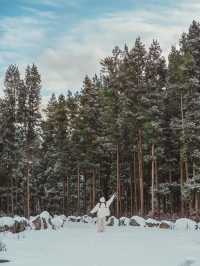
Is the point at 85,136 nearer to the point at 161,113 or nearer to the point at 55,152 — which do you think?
the point at 55,152

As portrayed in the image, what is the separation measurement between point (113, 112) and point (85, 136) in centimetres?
601

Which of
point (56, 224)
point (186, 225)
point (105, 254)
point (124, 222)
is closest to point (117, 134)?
point (124, 222)

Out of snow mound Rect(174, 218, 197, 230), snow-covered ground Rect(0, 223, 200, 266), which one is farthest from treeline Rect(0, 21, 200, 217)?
snow-covered ground Rect(0, 223, 200, 266)

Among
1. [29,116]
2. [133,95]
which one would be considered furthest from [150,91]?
[29,116]

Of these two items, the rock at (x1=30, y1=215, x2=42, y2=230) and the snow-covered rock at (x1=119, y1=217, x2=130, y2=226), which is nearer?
the rock at (x1=30, y1=215, x2=42, y2=230)

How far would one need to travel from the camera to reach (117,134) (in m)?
48.4

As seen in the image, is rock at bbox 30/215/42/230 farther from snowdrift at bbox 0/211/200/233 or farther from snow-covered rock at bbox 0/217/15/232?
snow-covered rock at bbox 0/217/15/232

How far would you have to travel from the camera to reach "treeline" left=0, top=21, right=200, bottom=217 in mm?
42938

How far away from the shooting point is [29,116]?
185ft

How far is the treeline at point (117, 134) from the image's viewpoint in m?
42.9

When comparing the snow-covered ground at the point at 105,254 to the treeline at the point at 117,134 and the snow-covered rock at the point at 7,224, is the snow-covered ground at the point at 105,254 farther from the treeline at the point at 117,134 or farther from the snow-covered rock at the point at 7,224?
the treeline at the point at 117,134

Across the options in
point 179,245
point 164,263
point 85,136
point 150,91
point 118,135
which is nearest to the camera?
point 164,263

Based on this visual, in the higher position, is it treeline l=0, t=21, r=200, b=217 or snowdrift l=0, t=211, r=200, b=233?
treeline l=0, t=21, r=200, b=217

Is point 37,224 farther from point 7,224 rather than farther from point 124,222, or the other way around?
point 124,222
